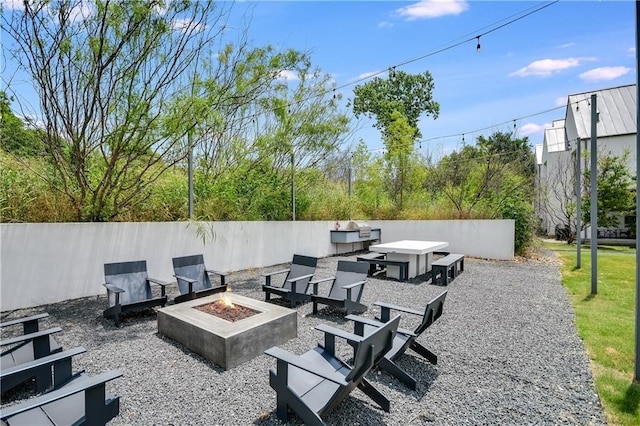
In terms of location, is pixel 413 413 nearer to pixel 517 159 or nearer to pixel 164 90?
pixel 164 90

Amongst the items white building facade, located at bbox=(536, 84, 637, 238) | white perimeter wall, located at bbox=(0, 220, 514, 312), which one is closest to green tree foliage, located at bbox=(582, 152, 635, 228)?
white building facade, located at bbox=(536, 84, 637, 238)

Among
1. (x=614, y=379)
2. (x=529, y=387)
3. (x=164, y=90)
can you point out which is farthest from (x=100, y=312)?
(x=614, y=379)

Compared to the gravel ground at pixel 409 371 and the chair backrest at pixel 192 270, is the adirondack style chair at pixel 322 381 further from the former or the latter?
the chair backrest at pixel 192 270

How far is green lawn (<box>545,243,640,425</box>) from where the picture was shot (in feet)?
8.50

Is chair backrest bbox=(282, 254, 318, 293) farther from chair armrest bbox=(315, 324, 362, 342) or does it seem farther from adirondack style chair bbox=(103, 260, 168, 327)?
chair armrest bbox=(315, 324, 362, 342)

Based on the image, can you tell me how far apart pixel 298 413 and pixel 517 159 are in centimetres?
1307

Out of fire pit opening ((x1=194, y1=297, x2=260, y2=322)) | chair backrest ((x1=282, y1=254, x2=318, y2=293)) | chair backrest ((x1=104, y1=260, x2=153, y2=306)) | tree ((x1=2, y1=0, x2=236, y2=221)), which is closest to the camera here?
fire pit opening ((x1=194, y1=297, x2=260, y2=322))

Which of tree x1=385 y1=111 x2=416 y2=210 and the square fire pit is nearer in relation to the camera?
the square fire pit

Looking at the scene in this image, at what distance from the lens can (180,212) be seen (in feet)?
23.1

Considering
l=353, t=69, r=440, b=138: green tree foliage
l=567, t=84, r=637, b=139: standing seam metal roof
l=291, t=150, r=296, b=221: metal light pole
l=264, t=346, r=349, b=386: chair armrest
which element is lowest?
l=264, t=346, r=349, b=386: chair armrest

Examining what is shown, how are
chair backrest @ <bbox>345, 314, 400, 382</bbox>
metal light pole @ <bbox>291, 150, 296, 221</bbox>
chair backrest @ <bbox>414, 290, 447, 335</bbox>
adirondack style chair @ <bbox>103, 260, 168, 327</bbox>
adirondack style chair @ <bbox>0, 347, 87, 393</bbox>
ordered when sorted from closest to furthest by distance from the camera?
chair backrest @ <bbox>345, 314, 400, 382</bbox> → adirondack style chair @ <bbox>0, 347, 87, 393</bbox> → chair backrest @ <bbox>414, 290, 447, 335</bbox> → adirondack style chair @ <bbox>103, 260, 168, 327</bbox> → metal light pole @ <bbox>291, 150, 296, 221</bbox>

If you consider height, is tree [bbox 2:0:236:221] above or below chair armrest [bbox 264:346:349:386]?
above

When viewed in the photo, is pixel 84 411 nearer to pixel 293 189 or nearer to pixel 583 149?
pixel 293 189

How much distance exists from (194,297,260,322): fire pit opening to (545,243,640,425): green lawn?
127 inches
